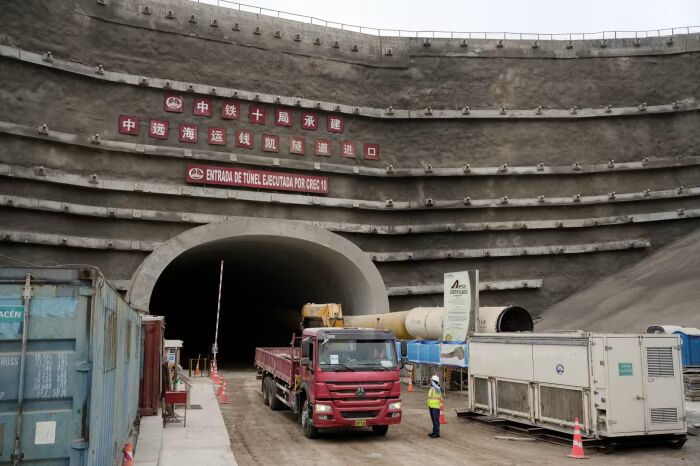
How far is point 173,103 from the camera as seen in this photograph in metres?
34.8

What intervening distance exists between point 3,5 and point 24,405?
30.8 metres

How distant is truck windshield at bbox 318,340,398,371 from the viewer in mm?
15547

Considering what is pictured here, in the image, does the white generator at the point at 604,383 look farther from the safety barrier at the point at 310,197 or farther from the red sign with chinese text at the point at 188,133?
the red sign with chinese text at the point at 188,133

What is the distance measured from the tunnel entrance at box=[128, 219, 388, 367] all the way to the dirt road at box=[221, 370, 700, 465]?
1591 cm

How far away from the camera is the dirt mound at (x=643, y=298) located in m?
32.2

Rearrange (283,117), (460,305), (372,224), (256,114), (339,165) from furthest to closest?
(372,224) < (339,165) < (283,117) < (256,114) < (460,305)

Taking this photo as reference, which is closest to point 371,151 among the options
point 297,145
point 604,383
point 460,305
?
point 297,145

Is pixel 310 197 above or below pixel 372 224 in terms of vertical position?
above

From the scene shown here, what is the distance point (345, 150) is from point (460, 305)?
55.4ft

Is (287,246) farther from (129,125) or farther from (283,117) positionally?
(129,125)

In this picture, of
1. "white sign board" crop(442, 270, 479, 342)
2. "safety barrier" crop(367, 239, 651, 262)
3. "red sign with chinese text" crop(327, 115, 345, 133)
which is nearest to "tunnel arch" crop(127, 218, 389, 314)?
"safety barrier" crop(367, 239, 651, 262)

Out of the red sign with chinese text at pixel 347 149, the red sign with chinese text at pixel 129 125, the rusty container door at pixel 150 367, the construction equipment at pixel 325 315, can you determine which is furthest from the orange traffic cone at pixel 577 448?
the red sign with chinese text at pixel 129 125

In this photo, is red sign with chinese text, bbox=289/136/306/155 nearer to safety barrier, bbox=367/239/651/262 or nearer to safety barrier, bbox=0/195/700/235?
safety barrier, bbox=0/195/700/235

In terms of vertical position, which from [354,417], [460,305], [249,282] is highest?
[249,282]
